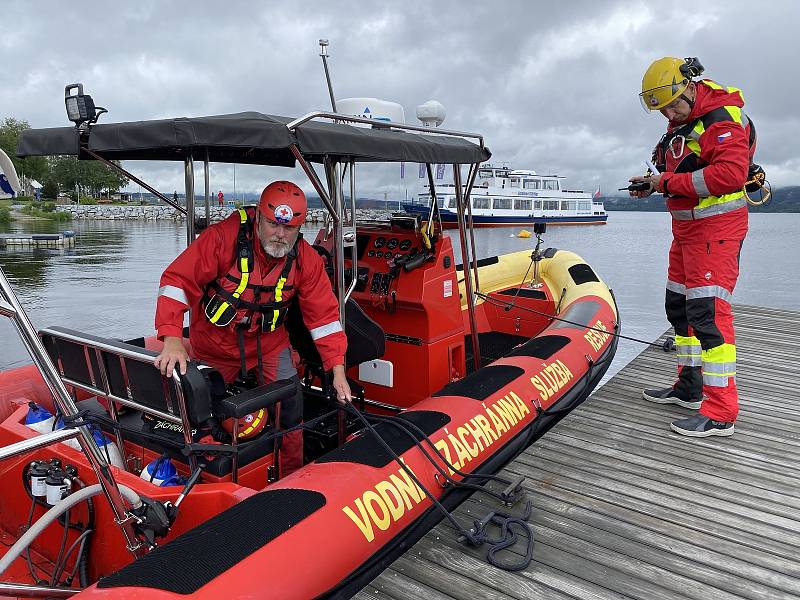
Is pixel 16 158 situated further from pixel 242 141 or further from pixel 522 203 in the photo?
pixel 522 203

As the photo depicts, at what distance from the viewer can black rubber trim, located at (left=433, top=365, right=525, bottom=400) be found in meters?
2.80

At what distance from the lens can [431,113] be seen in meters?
3.03

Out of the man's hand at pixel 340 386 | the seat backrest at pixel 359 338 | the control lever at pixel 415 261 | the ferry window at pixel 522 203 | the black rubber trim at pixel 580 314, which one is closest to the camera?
the man's hand at pixel 340 386

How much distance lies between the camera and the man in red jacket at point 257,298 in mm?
A: 2186

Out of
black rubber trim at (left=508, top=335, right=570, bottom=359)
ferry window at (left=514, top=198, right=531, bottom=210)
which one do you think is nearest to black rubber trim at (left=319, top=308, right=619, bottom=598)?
black rubber trim at (left=508, top=335, right=570, bottom=359)

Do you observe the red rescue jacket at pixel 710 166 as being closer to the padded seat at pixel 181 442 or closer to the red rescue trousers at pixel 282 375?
the red rescue trousers at pixel 282 375

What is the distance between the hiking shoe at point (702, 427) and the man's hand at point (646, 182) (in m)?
1.07

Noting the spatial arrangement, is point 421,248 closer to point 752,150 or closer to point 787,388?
point 752,150

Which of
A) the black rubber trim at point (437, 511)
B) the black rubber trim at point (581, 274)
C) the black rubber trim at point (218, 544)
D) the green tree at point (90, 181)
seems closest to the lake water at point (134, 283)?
the black rubber trim at point (581, 274)

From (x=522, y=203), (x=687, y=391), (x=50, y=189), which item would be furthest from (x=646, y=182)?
(x=50, y=189)

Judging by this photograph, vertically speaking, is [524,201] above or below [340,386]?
above

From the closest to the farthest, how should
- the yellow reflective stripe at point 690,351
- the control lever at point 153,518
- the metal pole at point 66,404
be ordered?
the metal pole at point 66,404, the control lever at point 153,518, the yellow reflective stripe at point 690,351

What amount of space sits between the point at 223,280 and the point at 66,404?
81cm

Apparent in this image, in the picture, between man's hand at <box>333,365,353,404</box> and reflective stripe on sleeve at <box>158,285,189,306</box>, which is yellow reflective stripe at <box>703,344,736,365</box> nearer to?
man's hand at <box>333,365,353,404</box>
